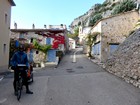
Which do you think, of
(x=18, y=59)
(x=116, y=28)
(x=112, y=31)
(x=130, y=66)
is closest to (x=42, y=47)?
(x=112, y=31)

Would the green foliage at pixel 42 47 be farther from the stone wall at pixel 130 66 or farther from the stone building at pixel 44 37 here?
the stone wall at pixel 130 66

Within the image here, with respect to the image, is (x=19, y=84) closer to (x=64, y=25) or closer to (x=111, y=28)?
(x=111, y=28)

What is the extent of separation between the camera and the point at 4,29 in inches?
863

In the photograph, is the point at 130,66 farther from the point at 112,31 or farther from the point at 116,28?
the point at 116,28

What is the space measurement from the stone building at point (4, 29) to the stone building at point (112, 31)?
12.7 meters

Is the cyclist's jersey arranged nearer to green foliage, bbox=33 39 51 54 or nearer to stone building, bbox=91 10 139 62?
stone building, bbox=91 10 139 62

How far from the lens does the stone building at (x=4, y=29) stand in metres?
21.1

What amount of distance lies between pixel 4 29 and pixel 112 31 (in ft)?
50.5

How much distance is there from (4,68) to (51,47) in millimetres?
16937

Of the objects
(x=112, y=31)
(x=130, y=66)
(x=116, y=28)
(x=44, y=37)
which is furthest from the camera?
(x=44, y=37)

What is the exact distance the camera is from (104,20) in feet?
105

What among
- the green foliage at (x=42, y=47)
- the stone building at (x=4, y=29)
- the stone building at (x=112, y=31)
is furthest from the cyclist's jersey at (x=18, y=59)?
the green foliage at (x=42, y=47)

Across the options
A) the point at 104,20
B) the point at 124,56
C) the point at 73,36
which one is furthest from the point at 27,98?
the point at 73,36

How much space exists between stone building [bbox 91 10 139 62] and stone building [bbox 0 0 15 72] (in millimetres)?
12665
